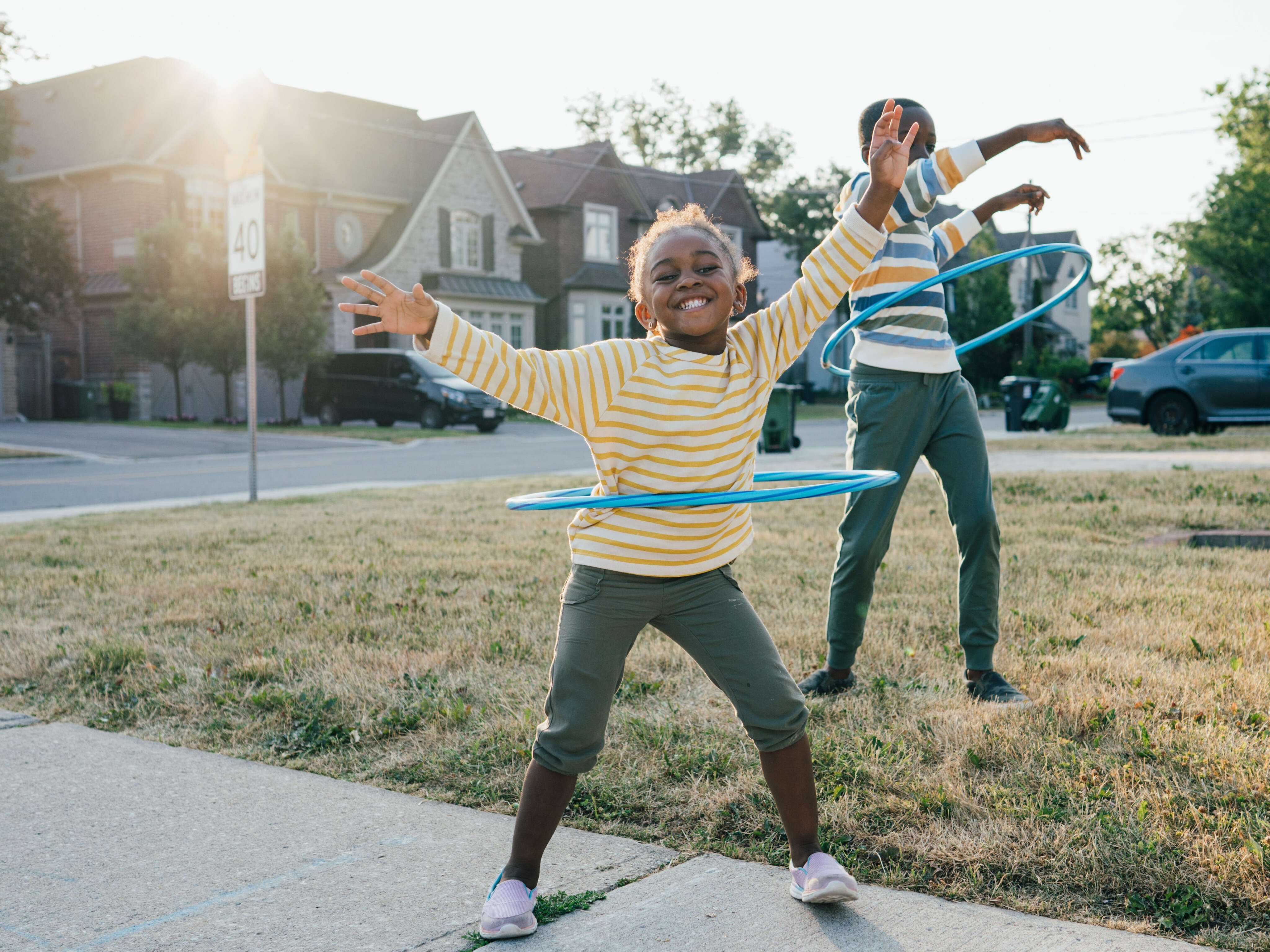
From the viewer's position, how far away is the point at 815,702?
13.3ft

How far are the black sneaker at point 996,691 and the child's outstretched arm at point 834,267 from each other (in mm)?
1649

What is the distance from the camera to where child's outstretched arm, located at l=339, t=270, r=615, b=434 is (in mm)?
2531

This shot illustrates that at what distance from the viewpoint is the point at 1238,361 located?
17.0 m

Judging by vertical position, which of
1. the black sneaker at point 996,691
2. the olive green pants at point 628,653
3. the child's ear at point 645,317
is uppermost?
the child's ear at point 645,317

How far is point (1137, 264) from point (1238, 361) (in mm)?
48719

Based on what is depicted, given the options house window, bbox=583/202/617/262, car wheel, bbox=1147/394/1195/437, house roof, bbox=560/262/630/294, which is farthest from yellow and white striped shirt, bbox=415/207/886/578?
house window, bbox=583/202/617/262

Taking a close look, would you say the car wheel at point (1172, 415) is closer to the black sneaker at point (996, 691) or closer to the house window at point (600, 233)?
the black sneaker at point (996, 691)

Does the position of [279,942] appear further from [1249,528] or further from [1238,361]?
[1238,361]

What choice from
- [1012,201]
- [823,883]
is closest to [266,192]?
[1012,201]

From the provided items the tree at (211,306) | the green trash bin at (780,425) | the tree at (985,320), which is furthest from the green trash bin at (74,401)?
the tree at (985,320)

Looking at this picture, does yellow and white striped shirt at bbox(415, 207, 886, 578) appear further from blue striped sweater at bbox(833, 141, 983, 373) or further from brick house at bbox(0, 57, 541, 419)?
brick house at bbox(0, 57, 541, 419)

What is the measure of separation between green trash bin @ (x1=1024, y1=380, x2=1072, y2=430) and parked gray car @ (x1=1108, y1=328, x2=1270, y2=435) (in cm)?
336

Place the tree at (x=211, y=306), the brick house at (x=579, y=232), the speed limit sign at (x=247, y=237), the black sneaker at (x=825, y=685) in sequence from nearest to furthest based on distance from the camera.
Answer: the black sneaker at (x=825, y=685)
the speed limit sign at (x=247, y=237)
the tree at (x=211, y=306)
the brick house at (x=579, y=232)

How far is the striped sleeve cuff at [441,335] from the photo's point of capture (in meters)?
2.57
